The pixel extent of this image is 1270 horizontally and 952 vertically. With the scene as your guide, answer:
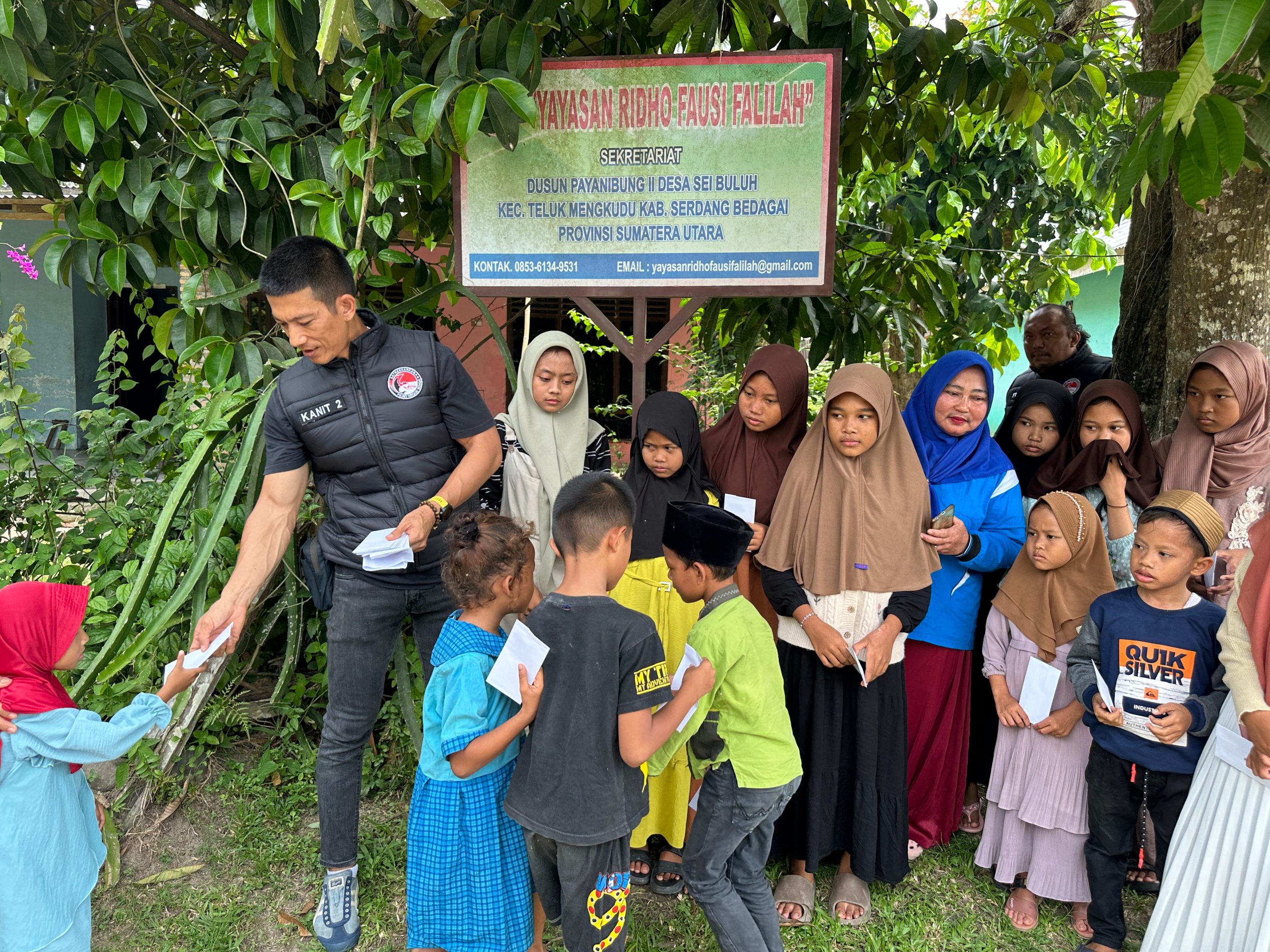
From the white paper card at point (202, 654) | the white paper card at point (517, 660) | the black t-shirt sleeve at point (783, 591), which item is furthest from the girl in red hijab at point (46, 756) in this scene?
the black t-shirt sleeve at point (783, 591)

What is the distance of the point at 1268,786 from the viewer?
1864mm

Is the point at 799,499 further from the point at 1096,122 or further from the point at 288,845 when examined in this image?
the point at 1096,122

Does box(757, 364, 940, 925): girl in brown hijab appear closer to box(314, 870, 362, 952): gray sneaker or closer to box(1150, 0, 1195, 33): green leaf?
box(1150, 0, 1195, 33): green leaf

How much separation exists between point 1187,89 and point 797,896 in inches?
85.1

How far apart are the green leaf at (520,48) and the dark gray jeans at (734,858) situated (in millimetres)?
2041

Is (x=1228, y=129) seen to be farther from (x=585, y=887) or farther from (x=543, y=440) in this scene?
(x=585, y=887)

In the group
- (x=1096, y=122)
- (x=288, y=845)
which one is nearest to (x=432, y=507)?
(x=288, y=845)

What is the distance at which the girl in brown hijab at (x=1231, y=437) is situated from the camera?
2.60m

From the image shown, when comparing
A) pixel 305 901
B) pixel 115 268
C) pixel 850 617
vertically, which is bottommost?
pixel 305 901

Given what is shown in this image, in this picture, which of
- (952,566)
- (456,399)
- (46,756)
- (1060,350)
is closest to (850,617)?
(952,566)

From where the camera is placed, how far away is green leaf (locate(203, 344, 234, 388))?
281cm

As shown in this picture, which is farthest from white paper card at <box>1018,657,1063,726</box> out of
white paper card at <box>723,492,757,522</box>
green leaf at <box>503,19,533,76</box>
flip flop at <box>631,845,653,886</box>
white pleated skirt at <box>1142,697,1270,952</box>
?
green leaf at <box>503,19,533,76</box>

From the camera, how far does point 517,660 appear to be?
5.90 feet

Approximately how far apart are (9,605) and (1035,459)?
2.87 metres
